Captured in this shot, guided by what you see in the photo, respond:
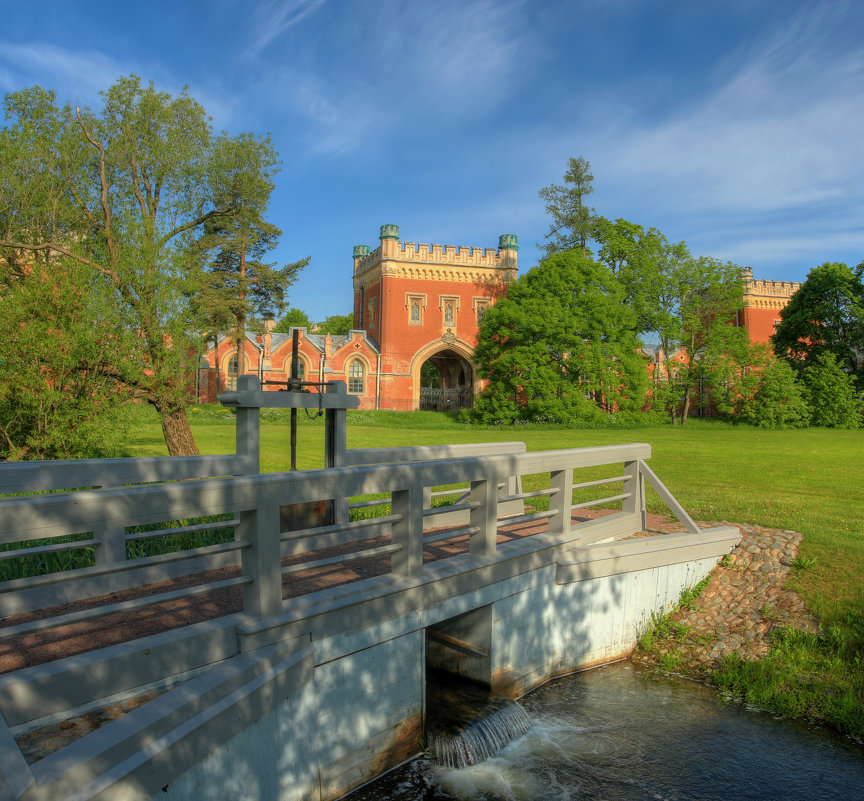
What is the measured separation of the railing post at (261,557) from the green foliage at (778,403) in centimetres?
4001

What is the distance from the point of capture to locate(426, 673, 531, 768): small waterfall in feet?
18.3

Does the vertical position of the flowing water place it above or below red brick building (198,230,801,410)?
below

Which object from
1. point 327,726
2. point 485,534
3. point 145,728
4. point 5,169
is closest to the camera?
point 145,728

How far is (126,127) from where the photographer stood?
14.8 metres

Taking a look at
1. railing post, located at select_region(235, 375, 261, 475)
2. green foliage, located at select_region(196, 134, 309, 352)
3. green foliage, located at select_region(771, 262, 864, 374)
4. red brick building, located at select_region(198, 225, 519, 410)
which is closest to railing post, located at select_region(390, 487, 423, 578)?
railing post, located at select_region(235, 375, 261, 475)

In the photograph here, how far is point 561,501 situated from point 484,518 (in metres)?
1.51

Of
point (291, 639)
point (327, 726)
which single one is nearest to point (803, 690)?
point (327, 726)

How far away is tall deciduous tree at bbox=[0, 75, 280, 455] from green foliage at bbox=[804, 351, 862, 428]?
37.9 meters

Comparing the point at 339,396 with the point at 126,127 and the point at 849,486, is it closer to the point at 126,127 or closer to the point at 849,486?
the point at 126,127

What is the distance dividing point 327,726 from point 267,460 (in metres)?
13.9

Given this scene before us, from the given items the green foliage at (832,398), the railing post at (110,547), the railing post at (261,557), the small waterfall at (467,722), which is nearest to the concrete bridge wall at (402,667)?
the small waterfall at (467,722)

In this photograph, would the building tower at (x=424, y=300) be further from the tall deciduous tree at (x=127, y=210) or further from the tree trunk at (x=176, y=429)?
the tree trunk at (x=176, y=429)

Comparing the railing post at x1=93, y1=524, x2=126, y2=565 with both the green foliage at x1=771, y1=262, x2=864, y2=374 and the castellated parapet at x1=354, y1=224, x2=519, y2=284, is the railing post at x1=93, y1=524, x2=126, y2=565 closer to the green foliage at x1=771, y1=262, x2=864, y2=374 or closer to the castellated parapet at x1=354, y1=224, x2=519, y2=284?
the castellated parapet at x1=354, y1=224, x2=519, y2=284

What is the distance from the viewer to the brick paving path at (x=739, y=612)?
754 cm
